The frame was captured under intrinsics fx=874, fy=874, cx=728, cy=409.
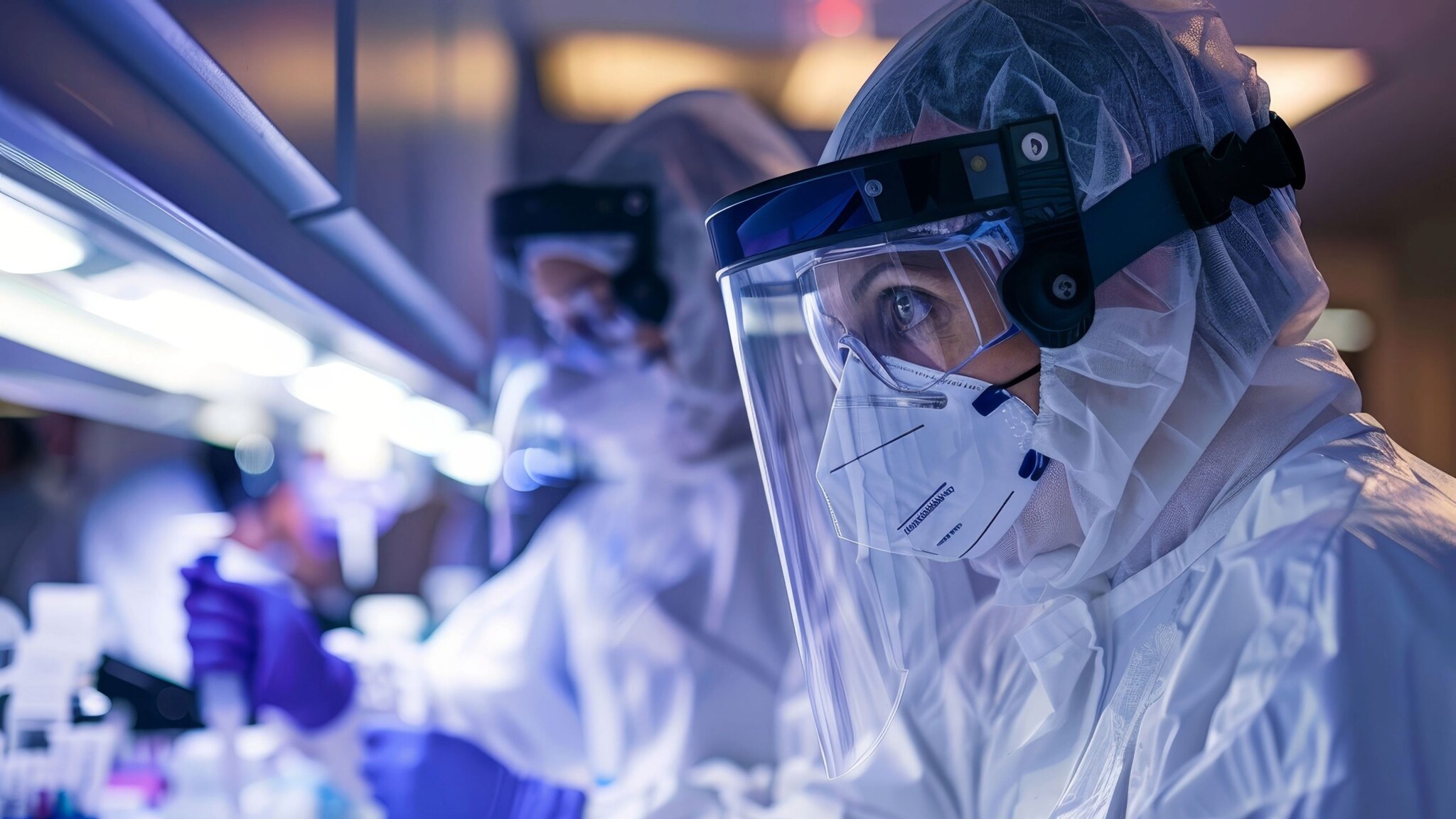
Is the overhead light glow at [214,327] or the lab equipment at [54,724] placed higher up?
the overhead light glow at [214,327]

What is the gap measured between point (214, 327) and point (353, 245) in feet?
0.65

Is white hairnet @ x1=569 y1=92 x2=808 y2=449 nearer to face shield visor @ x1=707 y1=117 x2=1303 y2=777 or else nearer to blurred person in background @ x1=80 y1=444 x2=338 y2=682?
face shield visor @ x1=707 y1=117 x2=1303 y2=777

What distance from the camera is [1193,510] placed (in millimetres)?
803

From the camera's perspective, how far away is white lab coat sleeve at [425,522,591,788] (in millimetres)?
1773

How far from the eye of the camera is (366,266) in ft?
4.17

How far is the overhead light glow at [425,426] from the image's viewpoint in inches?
76.3

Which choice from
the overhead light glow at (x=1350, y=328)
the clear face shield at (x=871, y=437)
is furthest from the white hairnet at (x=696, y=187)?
the overhead light glow at (x=1350, y=328)

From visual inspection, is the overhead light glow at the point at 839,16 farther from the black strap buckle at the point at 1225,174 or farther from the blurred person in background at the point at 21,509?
the blurred person in background at the point at 21,509

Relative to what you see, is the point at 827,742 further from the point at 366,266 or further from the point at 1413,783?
the point at 366,266

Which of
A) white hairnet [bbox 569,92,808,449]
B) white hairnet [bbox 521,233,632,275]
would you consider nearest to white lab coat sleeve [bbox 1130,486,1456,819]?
white hairnet [bbox 569,92,808,449]

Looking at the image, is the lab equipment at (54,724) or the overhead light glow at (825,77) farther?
the overhead light glow at (825,77)

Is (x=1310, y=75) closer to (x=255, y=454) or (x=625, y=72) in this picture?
(x=625, y=72)

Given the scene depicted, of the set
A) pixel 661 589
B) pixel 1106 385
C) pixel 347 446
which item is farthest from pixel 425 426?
pixel 1106 385

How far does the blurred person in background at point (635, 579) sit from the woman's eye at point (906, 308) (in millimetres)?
922
